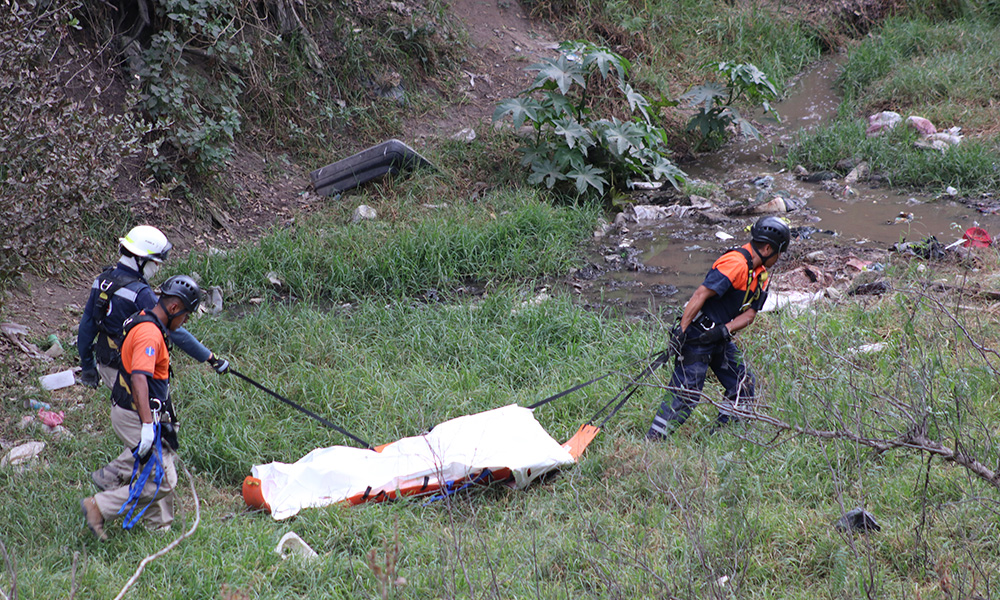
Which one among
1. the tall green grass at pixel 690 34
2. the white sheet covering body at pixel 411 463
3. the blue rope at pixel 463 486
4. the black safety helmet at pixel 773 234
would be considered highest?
the black safety helmet at pixel 773 234

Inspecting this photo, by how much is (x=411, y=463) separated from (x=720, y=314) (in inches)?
72.0

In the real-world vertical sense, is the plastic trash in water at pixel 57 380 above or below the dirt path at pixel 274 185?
above

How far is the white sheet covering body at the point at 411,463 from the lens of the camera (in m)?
3.76

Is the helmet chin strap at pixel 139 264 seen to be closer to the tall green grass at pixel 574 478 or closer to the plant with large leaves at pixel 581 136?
the tall green grass at pixel 574 478

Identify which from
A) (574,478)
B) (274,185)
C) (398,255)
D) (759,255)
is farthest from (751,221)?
(274,185)

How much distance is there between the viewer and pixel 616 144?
7.70m

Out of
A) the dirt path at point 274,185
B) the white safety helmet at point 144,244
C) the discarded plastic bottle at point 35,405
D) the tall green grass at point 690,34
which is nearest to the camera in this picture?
the white safety helmet at point 144,244

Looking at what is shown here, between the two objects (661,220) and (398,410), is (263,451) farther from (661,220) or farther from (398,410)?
(661,220)

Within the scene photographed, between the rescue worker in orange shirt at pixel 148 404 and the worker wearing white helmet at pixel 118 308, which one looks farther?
the worker wearing white helmet at pixel 118 308

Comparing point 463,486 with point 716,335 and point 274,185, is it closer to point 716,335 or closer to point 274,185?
point 716,335

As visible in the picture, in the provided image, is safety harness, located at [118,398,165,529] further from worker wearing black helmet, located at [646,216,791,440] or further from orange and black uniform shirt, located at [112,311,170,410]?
worker wearing black helmet, located at [646,216,791,440]

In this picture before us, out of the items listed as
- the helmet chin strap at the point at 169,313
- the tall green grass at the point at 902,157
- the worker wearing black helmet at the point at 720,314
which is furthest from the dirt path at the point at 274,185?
the worker wearing black helmet at the point at 720,314

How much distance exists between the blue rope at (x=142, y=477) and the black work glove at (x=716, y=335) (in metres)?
2.75

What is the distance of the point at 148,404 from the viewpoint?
11.0 ft
